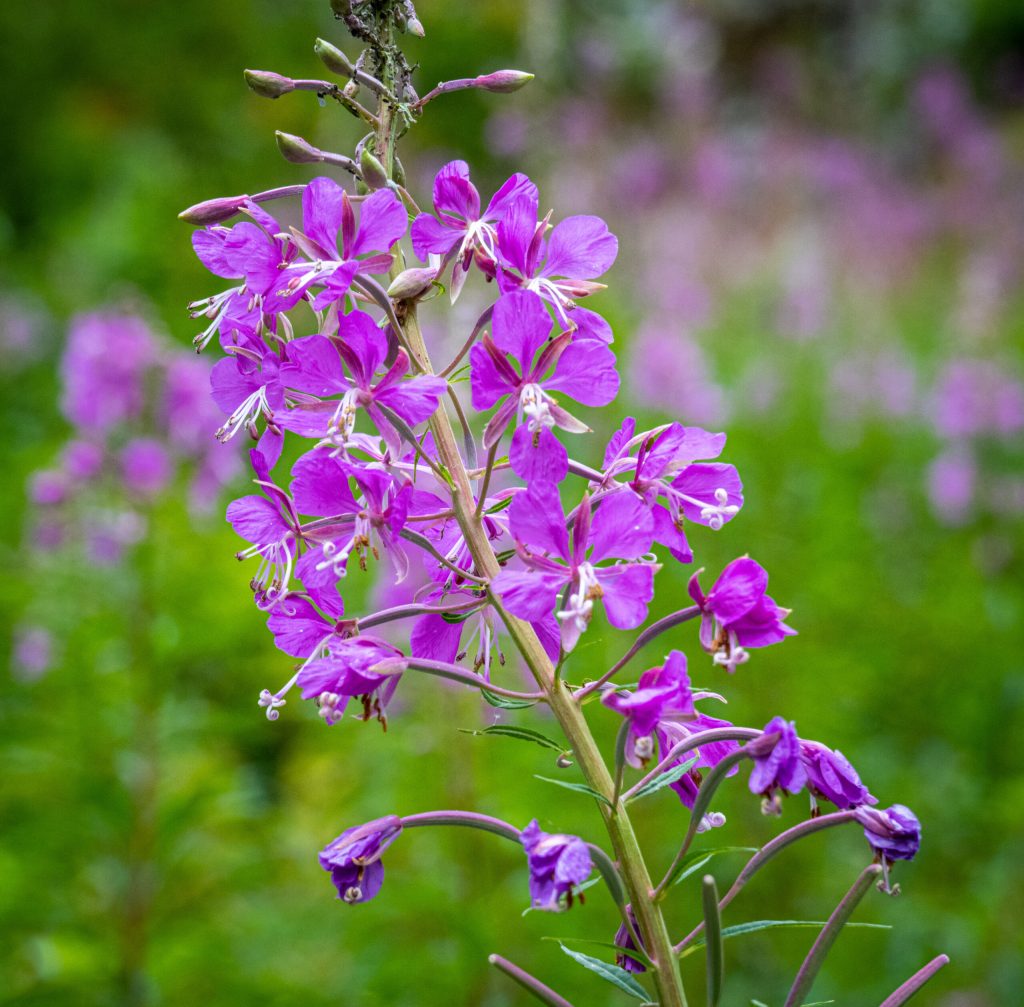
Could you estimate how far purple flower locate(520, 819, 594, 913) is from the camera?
95cm

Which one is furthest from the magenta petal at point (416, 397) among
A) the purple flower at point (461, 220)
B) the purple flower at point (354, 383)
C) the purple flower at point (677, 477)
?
the purple flower at point (677, 477)

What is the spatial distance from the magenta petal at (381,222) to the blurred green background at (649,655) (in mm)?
475

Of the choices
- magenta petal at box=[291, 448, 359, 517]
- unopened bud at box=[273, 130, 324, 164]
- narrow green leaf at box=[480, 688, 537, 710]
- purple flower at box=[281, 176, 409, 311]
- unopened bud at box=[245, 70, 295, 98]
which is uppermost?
unopened bud at box=[245, 70, 295, 98]

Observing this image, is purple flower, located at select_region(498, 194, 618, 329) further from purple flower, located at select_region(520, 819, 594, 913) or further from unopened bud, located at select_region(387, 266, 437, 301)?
purple flower, located at select_region(520, 819, 594, 913)

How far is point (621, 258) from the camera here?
20.9 ft

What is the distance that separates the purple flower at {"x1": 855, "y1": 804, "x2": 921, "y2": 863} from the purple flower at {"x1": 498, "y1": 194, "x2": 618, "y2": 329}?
1.99 feet

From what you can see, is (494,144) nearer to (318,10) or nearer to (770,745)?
(770,745)

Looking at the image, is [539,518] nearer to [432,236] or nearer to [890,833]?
[432,236]

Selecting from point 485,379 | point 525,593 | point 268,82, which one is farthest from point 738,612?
point 268,82

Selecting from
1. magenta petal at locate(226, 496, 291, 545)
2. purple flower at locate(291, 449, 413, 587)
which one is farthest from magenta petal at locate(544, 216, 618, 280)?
magenta petal at locate(226, 496, 291, 545)

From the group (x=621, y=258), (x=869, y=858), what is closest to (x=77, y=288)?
(x=621, y=258)

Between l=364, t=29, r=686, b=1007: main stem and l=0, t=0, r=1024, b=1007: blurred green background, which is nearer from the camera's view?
l=364, t=29, r=686, b=1007: main stem

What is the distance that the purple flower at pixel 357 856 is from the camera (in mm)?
1094

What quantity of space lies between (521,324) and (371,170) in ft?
0.74
